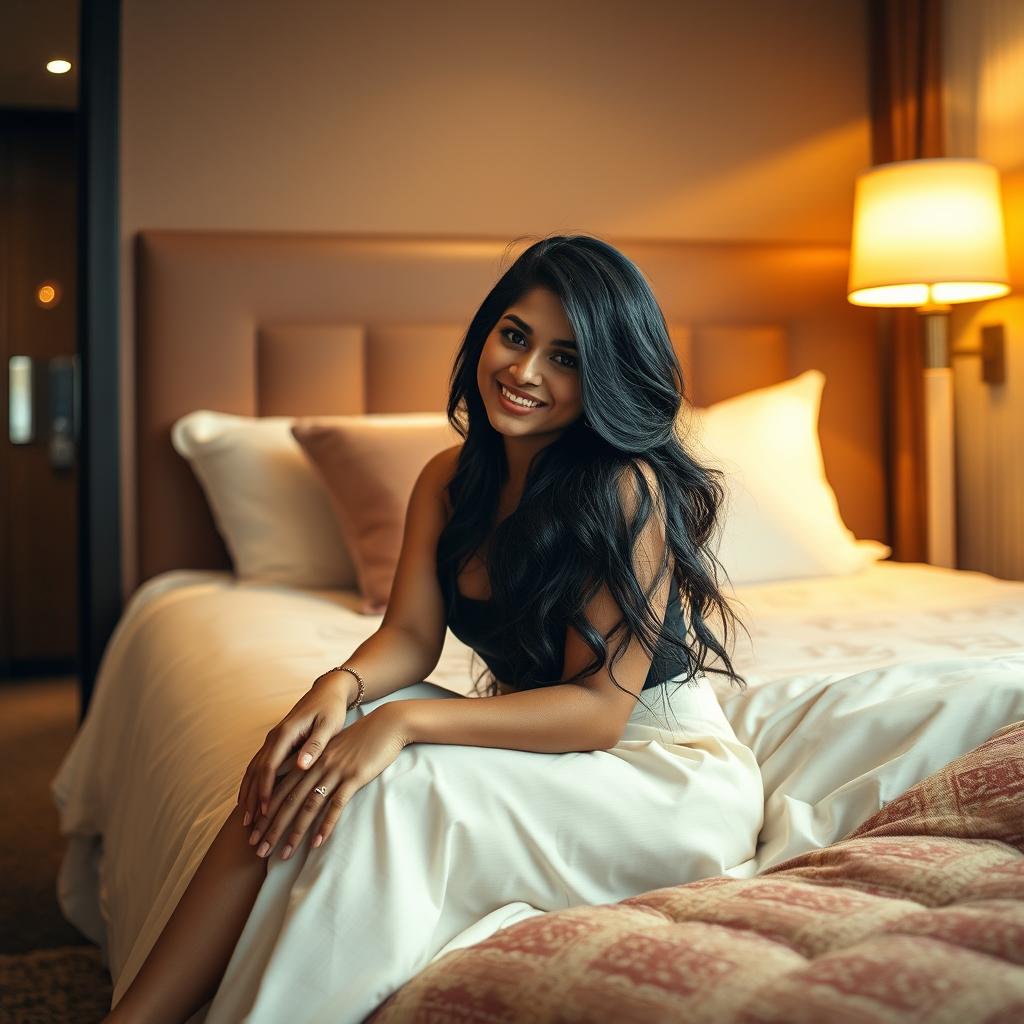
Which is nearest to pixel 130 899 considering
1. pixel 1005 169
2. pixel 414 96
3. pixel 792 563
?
pixel 792 563

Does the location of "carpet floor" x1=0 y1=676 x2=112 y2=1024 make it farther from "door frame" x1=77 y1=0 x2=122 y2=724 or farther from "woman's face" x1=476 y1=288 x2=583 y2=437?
"woman's face" x1=476 y1=288 x2=583 y2=437

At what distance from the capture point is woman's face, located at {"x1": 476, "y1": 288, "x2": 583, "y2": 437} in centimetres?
147

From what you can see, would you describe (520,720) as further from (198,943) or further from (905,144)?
(905,144)

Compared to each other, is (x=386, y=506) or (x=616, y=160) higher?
(x=616, y=160)

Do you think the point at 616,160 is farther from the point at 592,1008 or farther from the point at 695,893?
the point at 592,1008

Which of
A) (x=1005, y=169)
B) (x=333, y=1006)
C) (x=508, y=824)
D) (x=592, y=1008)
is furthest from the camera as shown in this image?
(x=1005, y=169)

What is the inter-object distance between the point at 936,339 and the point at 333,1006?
262 cm

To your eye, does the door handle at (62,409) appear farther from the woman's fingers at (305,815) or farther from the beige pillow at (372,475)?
the woman's fingers at (305,815)

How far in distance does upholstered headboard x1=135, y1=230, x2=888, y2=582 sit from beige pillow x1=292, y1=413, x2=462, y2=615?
40 centimetres

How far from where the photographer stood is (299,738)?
4.07 feet

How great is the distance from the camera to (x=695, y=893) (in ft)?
3.42

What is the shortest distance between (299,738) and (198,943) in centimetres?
23

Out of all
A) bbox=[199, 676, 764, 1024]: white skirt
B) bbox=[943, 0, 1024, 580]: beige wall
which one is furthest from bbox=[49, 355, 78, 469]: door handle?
bbox=[199, 676, 764, 1024]: white skirt

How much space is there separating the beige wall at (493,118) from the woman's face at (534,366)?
5.80 ft
